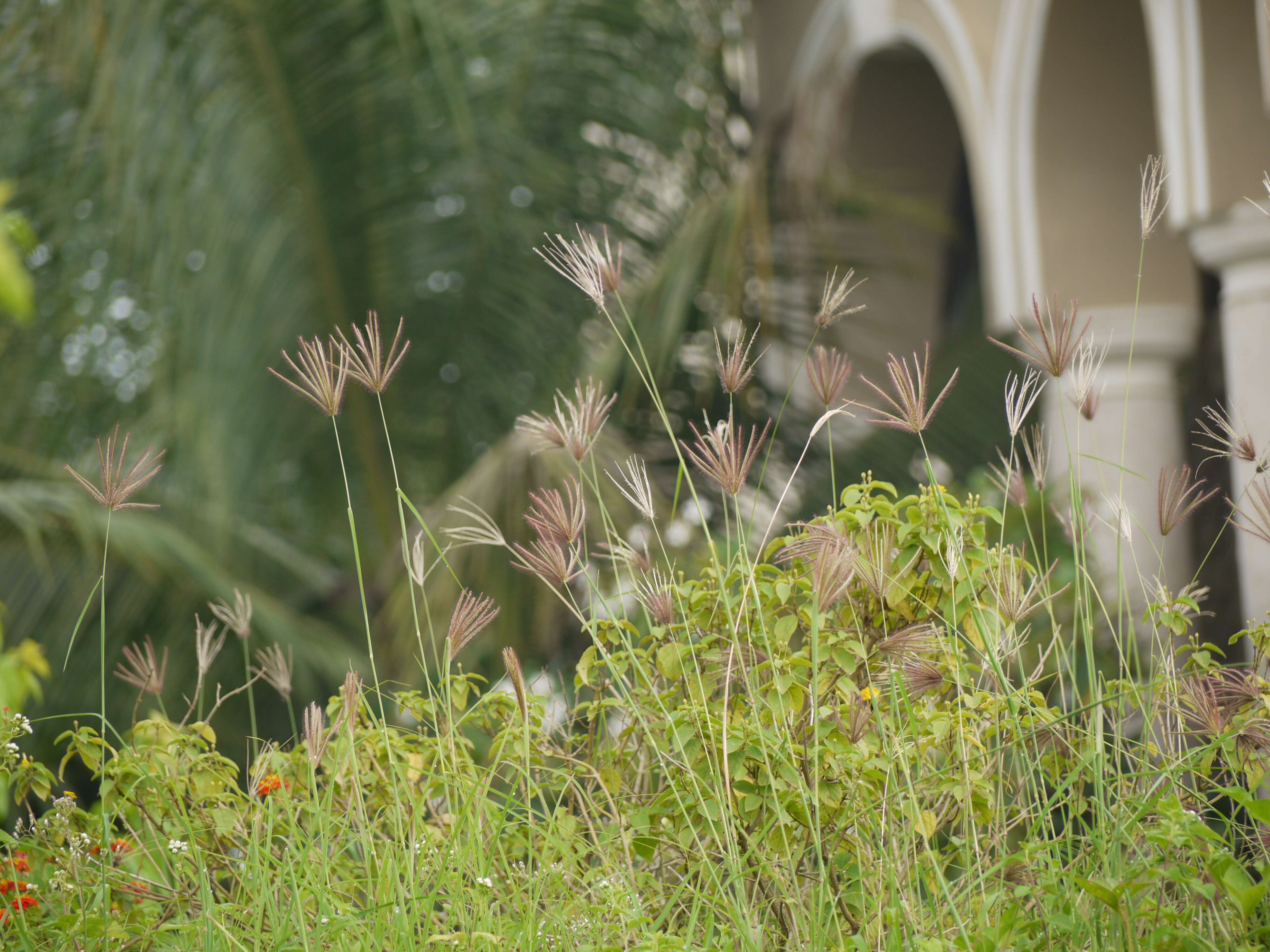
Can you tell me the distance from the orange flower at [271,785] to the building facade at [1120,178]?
2296 mm

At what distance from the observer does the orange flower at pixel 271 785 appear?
4.64ft

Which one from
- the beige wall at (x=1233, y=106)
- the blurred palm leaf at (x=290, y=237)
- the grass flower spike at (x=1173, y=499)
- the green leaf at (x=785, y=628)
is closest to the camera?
the grass flower spike at (x=1173, y=499)

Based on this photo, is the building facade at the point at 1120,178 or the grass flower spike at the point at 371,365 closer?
the grass flower spike at the point at 371,365

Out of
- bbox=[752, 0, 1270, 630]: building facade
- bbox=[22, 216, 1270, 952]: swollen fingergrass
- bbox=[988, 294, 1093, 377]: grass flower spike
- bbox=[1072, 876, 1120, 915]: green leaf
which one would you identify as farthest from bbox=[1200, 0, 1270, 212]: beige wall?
bbox=[1072, 876, 1120, 915]: green leaf

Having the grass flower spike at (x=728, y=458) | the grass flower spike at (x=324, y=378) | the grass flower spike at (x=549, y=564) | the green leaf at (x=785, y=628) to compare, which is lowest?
the green leaf at (x=785, y=628)

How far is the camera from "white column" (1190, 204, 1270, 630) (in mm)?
3262

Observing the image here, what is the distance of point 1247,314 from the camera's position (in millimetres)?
3391

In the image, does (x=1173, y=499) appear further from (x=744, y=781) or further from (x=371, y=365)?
(x=371, y=365)

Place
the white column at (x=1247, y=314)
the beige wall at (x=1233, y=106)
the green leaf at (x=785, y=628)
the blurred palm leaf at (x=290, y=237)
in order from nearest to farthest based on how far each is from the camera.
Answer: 1. the green leaf at (x=785, y=628)
2. the white column at (x=1247, y=314)
3. the beige wall at (x=1233, y=106)
4. the blurred palm leaf at (x=290, y=237)

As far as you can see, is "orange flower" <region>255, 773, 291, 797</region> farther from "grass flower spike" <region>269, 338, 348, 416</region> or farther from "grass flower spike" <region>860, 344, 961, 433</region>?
"grass flower spike" <region>860, 344, 961, 433</region>

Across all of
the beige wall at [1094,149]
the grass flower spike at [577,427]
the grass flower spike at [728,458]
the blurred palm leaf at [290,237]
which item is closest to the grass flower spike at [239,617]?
the grass flower spike at [577,427]

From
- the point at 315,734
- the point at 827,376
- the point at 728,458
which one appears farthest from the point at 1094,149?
the point at 315,734

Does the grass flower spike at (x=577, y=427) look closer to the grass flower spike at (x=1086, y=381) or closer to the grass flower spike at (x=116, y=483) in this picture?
the grass flower spike at (x=116, y=483)

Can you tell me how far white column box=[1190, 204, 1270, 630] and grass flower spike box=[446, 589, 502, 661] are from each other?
258 cm
